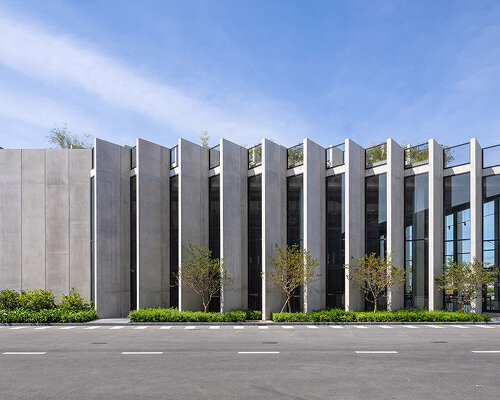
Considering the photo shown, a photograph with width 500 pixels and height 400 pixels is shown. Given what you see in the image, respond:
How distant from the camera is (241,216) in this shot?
25.6 m

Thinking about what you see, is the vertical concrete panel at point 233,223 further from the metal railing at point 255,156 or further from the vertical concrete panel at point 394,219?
the vertical concrete panel at point 394,219

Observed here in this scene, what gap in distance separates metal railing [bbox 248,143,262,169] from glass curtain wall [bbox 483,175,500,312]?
42.9 feet

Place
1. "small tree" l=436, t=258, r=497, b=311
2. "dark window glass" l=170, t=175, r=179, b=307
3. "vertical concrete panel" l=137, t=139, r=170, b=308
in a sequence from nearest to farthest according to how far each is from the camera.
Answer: "small tree" l=436, t=258, r=497, b=311, "vertical concrete panel" l=137, t=139, r=170, b=308, "dark window glass" l=170, t=175, r=179, b=307

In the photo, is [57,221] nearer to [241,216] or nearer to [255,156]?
[241,216]

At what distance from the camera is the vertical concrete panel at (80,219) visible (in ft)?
85.3

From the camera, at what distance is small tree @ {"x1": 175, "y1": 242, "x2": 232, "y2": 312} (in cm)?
2350

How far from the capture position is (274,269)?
2386 cm

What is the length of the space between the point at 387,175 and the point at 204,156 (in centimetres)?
1147

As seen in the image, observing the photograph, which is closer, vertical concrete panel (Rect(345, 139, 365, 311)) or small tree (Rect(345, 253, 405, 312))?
small tree (Rect(345, 253, 405, 312))

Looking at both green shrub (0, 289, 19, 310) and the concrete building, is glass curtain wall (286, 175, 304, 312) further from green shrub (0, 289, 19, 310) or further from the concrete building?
green shrub (0, 289, 19, 310)

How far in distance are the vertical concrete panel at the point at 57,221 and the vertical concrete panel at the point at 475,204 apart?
2427cm

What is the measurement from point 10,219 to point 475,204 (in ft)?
92.5

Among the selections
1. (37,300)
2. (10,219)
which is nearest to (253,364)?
(37,300)

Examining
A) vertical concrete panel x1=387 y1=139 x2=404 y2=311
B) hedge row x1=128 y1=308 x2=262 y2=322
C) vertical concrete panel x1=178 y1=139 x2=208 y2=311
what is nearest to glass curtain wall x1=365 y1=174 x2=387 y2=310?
vertical concrete panel x1=387 y1=139 x2=404 y2=311
